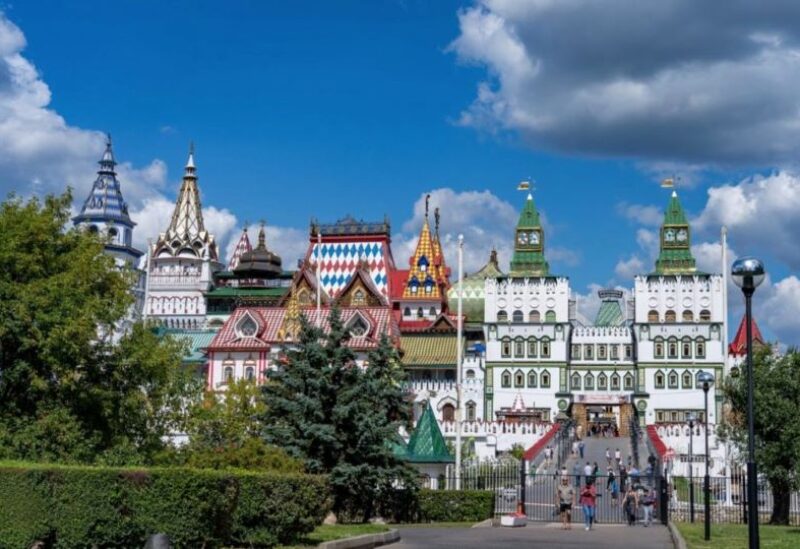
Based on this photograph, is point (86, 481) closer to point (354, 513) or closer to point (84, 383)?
point (84, 383)

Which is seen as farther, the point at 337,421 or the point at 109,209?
the point at 109,209

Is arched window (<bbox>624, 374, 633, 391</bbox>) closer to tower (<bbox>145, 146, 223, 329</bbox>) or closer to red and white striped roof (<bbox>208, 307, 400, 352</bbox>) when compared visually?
red and white striped roof (<bbox>208, 307, 400, 352</bbox>)

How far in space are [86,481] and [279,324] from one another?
2911 inches

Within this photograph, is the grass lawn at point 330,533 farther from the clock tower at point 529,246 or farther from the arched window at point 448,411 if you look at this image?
the clock tower at point 529,246

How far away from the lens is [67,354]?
3066cm

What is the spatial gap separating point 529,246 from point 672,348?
15226 mm

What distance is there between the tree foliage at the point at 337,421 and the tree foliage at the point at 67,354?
12.6ft

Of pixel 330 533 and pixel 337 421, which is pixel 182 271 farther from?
pixel 330 533

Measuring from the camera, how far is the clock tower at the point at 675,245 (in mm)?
93938

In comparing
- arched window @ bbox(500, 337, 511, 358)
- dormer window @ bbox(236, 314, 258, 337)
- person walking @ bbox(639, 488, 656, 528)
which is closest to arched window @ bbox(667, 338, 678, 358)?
arched window @ bbox(500, 337, 511, 358)

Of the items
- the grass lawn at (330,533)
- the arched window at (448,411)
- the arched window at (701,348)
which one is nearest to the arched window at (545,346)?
the arched window at (448,411)

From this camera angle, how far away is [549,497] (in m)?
46.4

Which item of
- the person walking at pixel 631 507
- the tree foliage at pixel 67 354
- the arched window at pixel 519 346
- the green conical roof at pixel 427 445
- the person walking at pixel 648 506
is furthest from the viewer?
the arched window at pixel 519 346

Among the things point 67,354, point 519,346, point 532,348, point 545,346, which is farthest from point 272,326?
point 67,354
